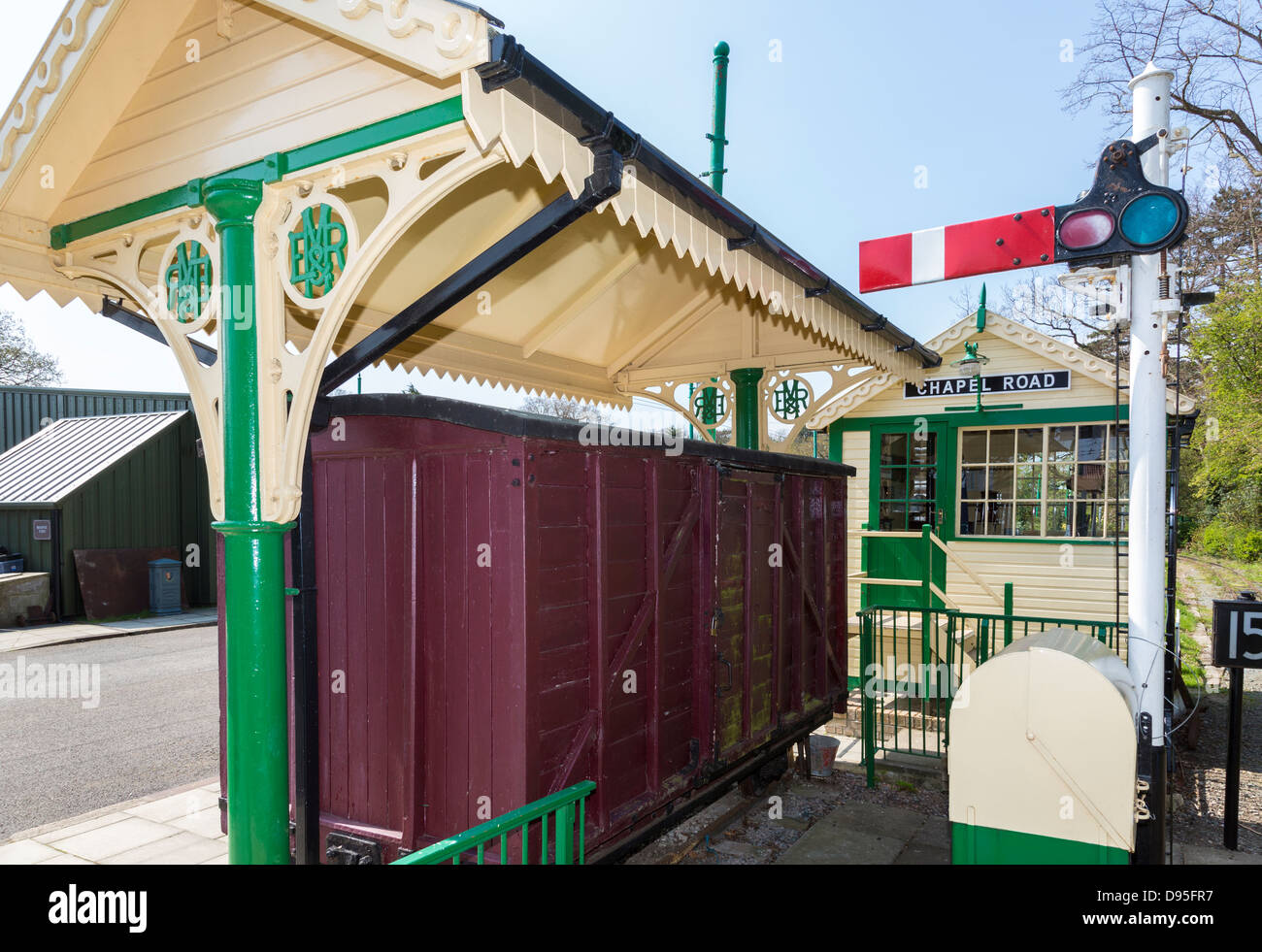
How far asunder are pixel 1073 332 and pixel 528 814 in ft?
102

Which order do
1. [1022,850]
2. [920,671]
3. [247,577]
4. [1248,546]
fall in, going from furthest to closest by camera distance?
1. [1248,546]
2. [920,671]
3. [247,577]
4. [1022,850]

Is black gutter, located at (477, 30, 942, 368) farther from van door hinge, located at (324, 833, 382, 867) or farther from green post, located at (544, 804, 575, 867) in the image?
van door hinge, located at (324, 833, 382, 867)

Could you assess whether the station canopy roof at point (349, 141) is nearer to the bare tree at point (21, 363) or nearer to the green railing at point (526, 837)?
the green railing at point (526, 837)

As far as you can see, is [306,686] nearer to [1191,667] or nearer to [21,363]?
[1191,667]

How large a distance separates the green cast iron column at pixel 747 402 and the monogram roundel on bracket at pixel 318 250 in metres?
4.94

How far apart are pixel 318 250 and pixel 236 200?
48 cm

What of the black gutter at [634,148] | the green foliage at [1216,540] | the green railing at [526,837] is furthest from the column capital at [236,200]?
the green foliage at [1216,540]

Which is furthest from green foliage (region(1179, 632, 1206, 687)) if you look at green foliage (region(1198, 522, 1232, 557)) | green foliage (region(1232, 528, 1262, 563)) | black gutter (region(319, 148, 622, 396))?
green foliage (region(1198, 522, 1232, 557))

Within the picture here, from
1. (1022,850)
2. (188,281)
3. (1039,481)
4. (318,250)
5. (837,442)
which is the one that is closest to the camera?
(1022,850)

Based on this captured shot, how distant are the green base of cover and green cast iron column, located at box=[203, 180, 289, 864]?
2795 mm

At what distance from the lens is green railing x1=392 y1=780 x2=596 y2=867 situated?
8.63 ft

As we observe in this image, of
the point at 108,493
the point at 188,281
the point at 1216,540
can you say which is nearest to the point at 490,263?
the point at 188,281

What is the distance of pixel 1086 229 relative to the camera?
3139 millimetres
